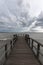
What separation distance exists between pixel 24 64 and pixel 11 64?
1.96 ft

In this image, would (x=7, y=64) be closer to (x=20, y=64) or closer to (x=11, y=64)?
(x=11, y=64)

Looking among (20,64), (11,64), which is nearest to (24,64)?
(20,64)

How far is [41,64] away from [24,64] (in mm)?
782

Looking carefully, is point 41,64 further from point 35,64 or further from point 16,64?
point 16,64

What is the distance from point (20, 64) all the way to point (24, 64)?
0.18 m

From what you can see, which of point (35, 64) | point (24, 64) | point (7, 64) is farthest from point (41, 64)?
point (7, 64)

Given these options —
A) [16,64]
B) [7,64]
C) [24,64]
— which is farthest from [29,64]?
[7,64]

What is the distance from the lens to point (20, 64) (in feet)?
19.3

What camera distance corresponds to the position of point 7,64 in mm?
5801

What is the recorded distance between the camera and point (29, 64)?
5.88 m

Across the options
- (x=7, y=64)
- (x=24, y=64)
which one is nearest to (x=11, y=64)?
(x=7, y=64)

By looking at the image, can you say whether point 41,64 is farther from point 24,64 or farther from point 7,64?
point 7,64

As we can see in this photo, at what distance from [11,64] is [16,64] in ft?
0.75

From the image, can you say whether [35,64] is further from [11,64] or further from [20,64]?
[11,64]
